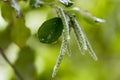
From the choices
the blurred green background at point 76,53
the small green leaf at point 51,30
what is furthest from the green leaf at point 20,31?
the blurred green background at point 76,53

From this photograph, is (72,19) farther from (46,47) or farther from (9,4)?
(46,47)

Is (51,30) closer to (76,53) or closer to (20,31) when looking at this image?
(20,31)

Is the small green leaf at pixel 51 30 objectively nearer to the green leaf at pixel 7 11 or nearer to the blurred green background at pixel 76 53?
the green leaf at pixel 7 11

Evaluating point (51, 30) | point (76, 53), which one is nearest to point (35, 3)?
point (51, 30)

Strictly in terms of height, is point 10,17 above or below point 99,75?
above

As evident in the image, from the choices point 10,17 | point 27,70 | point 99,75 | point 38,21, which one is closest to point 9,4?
point 10,17

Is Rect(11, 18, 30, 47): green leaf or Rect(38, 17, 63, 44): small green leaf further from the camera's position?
Rect(11, 18, 30, 47): green leaf

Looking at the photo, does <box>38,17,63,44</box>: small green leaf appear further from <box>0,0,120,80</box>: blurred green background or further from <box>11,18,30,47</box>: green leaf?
<box>0,0,120,80</box>: blurred green background

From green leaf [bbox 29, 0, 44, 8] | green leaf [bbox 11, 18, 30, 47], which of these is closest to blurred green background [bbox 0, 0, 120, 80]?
green leaf [bbox 11, 18, 30, 47]
